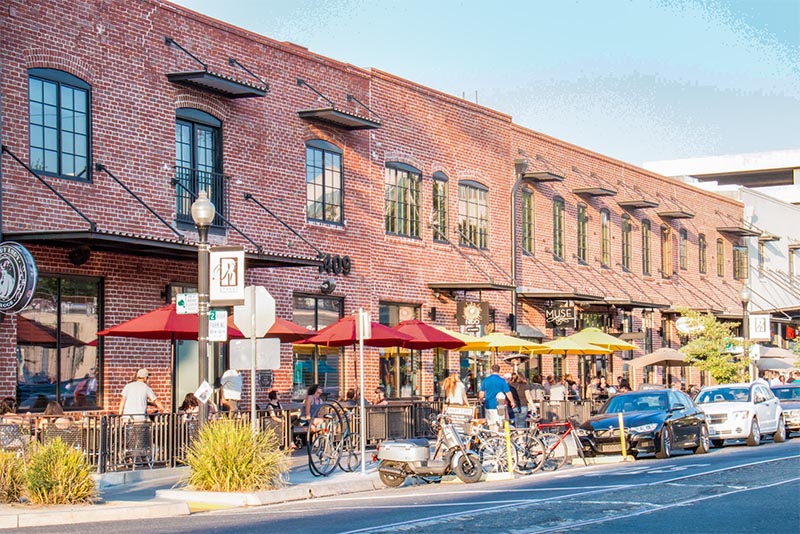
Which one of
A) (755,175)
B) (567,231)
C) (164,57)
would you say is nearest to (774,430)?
(567,231)

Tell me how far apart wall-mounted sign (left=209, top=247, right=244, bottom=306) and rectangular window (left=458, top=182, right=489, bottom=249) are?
16629 millimetres

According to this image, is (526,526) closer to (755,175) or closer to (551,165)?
(551,165)

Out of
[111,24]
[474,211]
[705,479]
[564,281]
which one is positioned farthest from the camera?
[564,281]

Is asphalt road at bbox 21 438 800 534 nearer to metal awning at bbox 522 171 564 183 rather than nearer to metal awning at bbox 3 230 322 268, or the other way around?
metal awning at bbox 3 230 322 268

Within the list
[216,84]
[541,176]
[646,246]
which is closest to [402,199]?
[541,176]

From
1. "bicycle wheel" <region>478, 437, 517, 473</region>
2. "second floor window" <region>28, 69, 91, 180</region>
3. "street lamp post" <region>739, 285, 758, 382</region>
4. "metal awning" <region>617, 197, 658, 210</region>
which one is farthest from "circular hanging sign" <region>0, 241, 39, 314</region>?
"metal awning" <region>617, 197, 658, 210</region>

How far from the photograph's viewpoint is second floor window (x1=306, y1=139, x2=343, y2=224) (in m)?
28.2

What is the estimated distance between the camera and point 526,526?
13023 millimetres

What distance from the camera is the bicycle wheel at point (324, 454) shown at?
1970 centimetres

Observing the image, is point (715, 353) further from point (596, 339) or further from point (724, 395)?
point (724, 395)

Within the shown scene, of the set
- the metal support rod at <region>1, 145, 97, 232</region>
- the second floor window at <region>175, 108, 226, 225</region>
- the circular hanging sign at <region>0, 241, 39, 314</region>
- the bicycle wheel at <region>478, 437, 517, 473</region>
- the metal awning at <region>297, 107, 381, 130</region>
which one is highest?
the metal awning at <region>297, 107, 381, 130</region>

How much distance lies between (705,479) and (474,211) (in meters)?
17.8

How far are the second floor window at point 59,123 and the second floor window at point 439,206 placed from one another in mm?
12660

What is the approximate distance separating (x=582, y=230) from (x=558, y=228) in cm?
209
